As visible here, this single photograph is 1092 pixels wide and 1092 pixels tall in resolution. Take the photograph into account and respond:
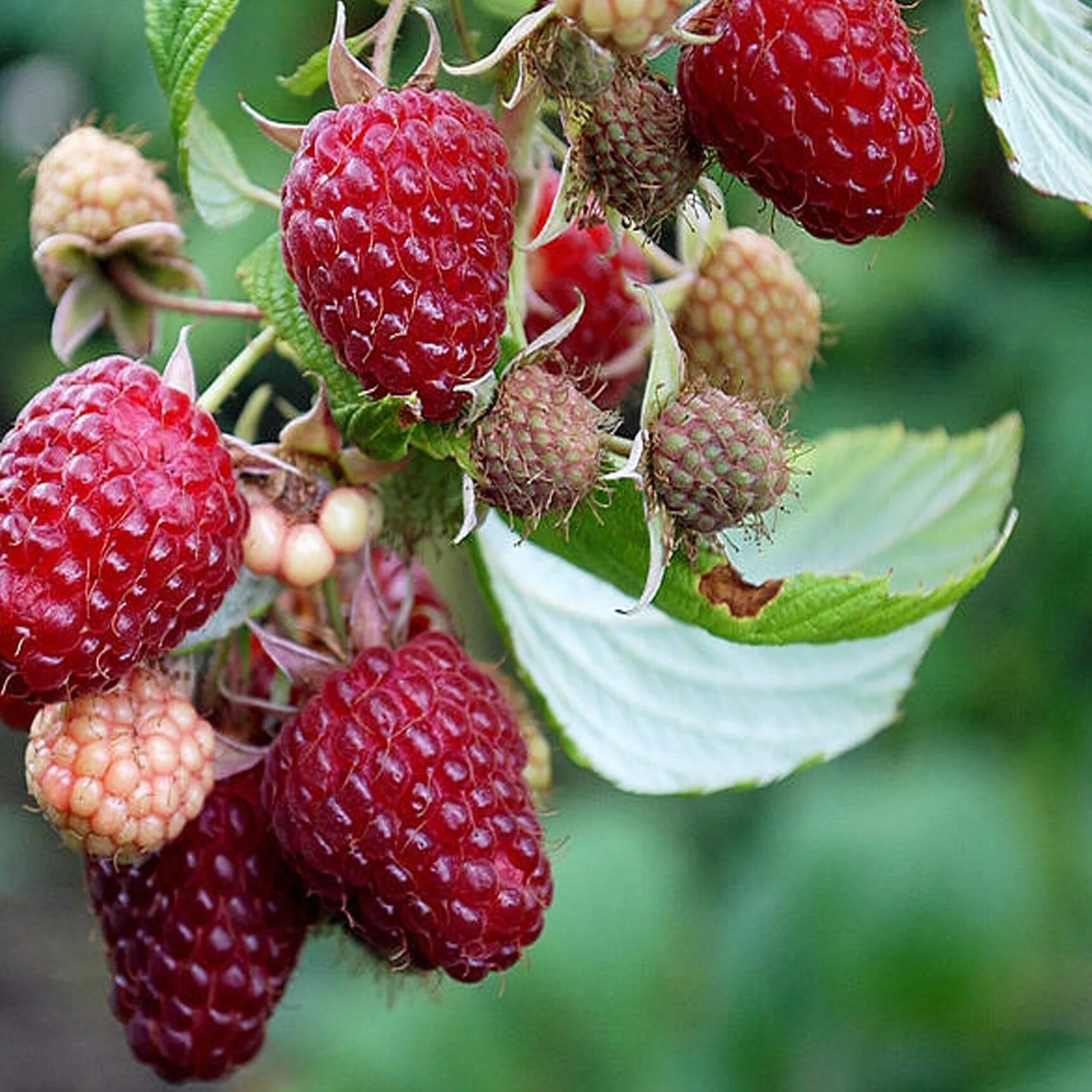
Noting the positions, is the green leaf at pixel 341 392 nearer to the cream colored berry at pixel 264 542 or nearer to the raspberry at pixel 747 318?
the cream colored berry at pixel 264 542

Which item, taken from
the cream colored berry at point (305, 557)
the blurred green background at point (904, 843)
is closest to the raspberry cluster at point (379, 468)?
the cream colored berry at point (305, 557)

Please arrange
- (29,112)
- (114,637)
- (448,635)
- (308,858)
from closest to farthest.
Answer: (114,637), (308,858), (448,635), (29,112)

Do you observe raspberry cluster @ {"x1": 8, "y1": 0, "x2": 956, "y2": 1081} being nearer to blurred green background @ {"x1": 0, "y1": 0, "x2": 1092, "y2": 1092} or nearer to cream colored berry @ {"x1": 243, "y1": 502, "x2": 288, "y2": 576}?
cream colored berry @ {"x1": 243, "y1": 502, "x2": 288, "y2": 576}

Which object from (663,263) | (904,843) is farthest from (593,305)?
(904,843)

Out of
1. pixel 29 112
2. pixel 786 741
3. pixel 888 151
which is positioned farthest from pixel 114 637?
pixel 29 112

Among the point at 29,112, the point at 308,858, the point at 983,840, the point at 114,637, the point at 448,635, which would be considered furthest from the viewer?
the point at 29,112

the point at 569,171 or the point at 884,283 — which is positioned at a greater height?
the point at 569,171

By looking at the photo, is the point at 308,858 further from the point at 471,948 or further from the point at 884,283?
the point at 884,283
